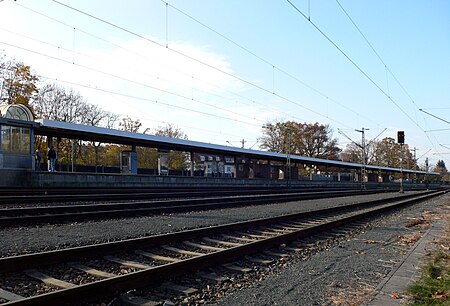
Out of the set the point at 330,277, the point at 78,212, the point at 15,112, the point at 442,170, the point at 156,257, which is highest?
the point at 15,112

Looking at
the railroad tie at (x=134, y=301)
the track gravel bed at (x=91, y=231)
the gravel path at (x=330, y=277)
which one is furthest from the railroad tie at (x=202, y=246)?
the railroad tie at (x=134, y=301)

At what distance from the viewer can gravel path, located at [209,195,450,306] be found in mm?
5125

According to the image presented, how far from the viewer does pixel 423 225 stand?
13.8m

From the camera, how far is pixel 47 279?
209 inches

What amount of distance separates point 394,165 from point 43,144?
95441 mm

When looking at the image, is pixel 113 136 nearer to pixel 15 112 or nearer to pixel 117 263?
pixel 15 112

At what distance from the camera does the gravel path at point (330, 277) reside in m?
5.12

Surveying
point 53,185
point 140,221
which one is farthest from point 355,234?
point 53,185

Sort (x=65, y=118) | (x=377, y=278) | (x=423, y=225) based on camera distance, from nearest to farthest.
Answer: (x=377, y=278)
(x=423, y=225)
(x=65, y=118)

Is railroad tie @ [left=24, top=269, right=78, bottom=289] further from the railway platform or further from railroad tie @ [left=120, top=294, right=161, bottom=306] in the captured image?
the railway platform

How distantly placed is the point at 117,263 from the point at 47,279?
1.27 m

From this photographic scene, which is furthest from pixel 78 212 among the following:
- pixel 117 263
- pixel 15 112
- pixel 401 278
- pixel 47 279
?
pixel 15 112

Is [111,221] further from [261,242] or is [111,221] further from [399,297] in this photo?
[399,297]

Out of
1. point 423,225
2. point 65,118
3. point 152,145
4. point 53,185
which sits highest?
point 65,118
